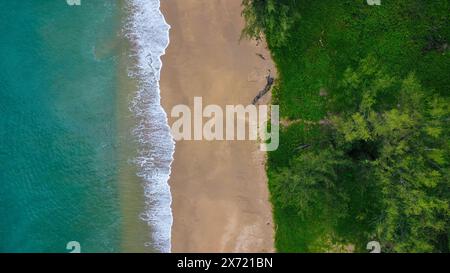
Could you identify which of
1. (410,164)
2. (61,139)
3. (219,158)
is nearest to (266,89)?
(219,158)

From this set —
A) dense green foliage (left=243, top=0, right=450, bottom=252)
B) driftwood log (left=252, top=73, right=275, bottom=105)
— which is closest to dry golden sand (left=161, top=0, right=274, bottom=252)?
driftwood log (left=252, top=73, right=275, bottom=105)

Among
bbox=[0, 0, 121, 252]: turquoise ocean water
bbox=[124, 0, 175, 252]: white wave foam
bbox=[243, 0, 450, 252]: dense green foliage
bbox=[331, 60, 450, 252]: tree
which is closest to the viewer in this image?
bbox=[331, 60, 450, 252]: tree

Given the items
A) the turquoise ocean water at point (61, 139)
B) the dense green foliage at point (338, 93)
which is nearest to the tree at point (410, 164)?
the dense green foliage at point (338, 93)

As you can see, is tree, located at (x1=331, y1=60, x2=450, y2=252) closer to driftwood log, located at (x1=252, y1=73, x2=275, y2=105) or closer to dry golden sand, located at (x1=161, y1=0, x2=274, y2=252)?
driftwood log, located at (x1=252, y1=73, x2=275, y2=105)

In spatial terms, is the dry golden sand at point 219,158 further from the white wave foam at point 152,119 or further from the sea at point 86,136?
the sea at point 86,136

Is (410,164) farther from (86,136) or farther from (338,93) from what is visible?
(86,136)
